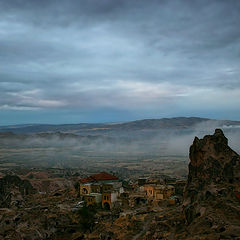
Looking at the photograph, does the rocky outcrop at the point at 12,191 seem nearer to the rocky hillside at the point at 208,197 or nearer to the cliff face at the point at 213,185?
the rocky hillside at the point at 208,197

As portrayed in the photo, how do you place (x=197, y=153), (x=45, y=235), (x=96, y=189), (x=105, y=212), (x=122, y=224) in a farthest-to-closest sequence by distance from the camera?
(x=96, y=189) < (x=105, y=212) < (x=45, y=235) < (x=122, y=224) < (x=197, y=153)

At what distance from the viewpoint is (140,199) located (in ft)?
188

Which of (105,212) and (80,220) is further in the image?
(105,212)

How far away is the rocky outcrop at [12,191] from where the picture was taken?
211ft

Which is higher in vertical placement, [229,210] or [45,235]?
[229,210]

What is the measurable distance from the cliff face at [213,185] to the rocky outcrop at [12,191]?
39.8 metres

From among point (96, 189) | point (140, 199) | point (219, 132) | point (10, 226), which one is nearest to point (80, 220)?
point (10, 226)

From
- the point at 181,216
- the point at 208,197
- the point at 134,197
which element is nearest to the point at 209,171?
the point at 208,197

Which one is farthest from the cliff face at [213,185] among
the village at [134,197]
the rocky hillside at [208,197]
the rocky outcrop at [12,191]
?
the rocky outcrop at [12,191]

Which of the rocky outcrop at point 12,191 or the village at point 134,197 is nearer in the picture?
the village at point 134,197

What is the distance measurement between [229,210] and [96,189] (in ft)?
125

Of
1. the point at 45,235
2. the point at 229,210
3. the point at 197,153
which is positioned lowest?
the point at 45,235

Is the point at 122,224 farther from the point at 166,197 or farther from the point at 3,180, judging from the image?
the point at 3,180

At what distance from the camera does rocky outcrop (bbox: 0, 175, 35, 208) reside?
6431cm
